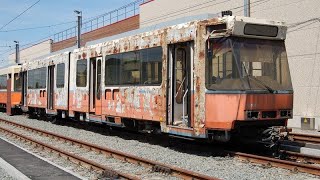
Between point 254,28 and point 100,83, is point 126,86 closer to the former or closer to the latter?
point 100,83

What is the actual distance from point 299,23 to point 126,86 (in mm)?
11311

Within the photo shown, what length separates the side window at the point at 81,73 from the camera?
17.9 meters

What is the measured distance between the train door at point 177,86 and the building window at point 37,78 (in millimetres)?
12771

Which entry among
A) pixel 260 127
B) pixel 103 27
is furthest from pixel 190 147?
pixel 103 27

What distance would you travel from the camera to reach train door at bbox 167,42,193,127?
1192 cm

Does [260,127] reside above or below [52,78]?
below

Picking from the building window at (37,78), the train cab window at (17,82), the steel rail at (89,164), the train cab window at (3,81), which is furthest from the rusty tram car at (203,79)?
the train cab window at (3,81)

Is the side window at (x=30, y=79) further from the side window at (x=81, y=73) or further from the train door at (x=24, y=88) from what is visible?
the side window at (x=81, y=73)

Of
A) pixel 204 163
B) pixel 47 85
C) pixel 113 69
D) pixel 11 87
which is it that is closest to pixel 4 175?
pixel 204 163

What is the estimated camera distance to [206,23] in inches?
432

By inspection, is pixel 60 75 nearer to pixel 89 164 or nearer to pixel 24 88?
pixel 24 88

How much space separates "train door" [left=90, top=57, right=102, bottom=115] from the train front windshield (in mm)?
6578

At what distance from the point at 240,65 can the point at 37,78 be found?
16.6 m

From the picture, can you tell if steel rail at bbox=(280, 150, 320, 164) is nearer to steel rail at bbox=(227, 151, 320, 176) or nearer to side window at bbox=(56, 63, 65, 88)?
steel rail at bbox=(227, 151, 320, 176)
